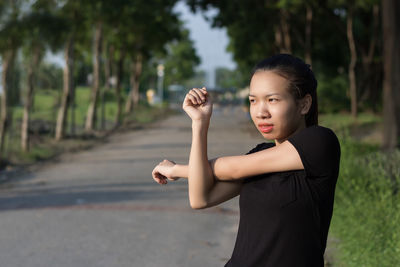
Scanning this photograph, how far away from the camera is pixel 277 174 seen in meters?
2.08

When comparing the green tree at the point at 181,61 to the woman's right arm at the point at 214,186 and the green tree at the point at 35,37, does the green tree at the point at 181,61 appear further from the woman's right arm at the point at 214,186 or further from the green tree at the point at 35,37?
the woman's right arm at the point at 214,186

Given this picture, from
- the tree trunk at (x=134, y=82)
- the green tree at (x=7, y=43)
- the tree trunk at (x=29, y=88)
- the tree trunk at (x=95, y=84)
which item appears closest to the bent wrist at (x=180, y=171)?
the green tree at (x=7, y=43)

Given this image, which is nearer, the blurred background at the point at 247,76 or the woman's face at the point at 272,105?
the woman's face at the point at 272,105

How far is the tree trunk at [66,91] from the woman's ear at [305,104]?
1853 cm

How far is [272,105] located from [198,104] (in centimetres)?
23

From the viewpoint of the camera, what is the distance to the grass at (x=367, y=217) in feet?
16.0

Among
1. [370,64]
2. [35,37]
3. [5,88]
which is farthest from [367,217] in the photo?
[370,64]

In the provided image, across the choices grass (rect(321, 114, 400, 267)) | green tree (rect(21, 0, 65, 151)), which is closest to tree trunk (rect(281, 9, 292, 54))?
green tree (rect(21, 0, 65, 151))

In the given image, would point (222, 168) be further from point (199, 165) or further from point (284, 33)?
point (284, 33)

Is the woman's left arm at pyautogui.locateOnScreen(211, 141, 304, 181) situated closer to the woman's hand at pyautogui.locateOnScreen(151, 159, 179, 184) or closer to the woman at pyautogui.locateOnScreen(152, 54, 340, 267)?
the woman at pyautogui.locateOnScreen(152, 54, 340, 267)

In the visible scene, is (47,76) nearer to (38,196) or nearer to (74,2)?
(74,2)

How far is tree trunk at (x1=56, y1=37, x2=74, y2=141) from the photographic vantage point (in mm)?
20266

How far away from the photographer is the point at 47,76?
2111 cm

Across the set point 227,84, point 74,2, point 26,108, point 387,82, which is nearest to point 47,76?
point 74,2
